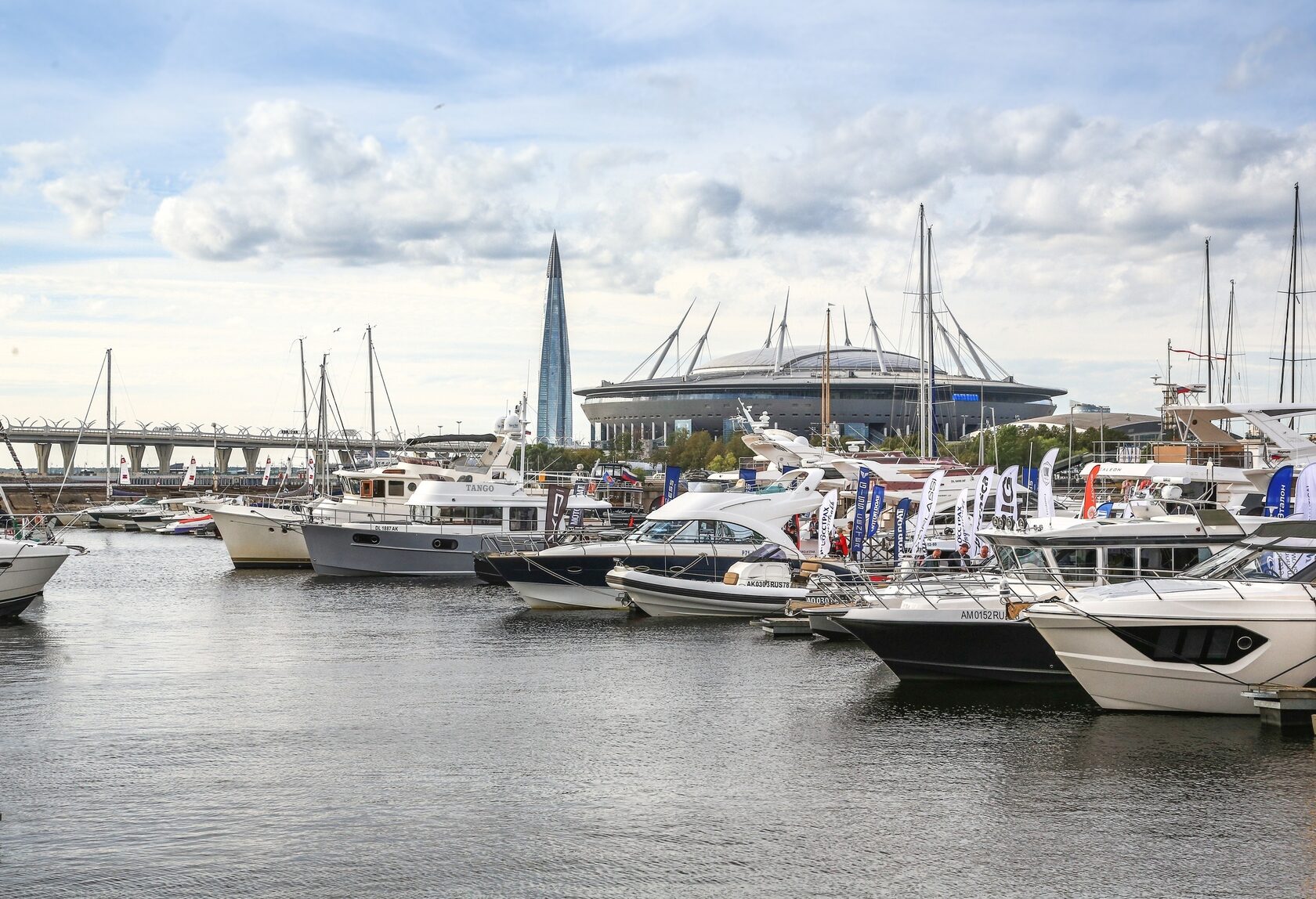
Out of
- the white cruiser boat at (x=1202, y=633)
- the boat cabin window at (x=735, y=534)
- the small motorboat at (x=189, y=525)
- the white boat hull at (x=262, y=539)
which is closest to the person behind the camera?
the white cruiser boat at (x=1202, y=633)

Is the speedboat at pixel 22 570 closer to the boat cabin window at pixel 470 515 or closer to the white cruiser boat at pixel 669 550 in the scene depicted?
the white cruiser boat at pixel 669 550

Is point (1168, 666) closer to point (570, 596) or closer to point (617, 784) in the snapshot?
point (617, 784)

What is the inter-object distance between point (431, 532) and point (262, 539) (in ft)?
34.4

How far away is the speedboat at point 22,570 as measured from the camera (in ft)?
121

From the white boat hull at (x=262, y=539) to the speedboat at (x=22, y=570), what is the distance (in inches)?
853

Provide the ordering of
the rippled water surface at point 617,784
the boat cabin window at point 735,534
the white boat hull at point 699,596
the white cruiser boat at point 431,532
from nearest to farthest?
the rippled water surface at point 617,784
the white boat hull at point 699,596
the boat cabin window at point 735,534
the white cruiser boat at point 431,532

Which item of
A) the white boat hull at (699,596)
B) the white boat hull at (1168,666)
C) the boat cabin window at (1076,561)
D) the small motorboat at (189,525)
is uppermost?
the boat cabin window at (1076,561)

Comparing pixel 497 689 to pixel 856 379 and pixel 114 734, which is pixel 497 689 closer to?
pixel 114 734

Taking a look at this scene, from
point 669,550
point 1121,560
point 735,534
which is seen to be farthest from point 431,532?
point 1121,560

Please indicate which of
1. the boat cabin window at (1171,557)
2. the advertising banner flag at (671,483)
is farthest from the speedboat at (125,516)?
the boat cabin window at (1171,557)

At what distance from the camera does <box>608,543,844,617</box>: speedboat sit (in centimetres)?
3619

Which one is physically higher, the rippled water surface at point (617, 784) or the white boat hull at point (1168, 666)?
the white boat hull at point (1168, 666)

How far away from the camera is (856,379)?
191 metres

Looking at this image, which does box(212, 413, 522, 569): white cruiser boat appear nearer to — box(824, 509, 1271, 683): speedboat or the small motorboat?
box(824, 509, 1271, 683): speedboat
